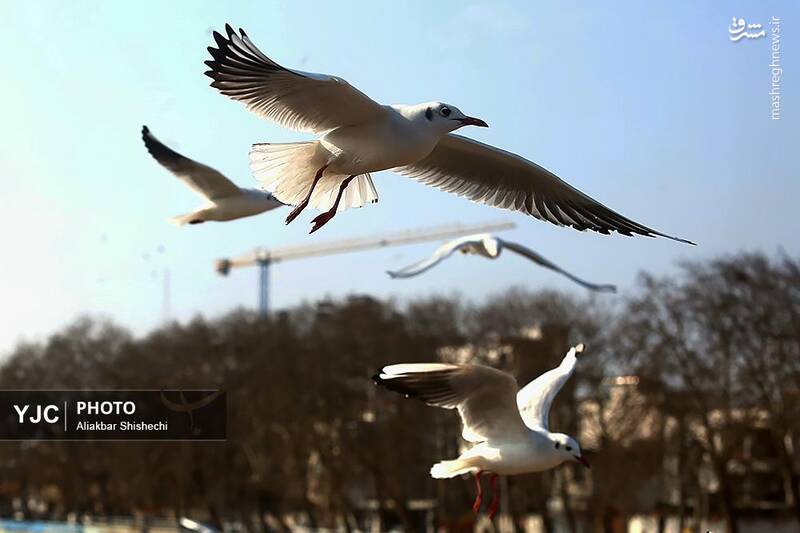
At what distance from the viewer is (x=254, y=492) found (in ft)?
143

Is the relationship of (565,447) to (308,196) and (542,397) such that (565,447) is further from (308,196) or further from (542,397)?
(308,196)

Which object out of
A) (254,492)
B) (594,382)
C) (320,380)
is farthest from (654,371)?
(254,492)

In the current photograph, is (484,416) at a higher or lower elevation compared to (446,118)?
lower

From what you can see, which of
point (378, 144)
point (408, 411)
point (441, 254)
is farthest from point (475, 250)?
point (408, 411)

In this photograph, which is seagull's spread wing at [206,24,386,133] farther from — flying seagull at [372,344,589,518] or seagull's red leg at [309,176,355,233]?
flying seagull at [372,344,589,518]

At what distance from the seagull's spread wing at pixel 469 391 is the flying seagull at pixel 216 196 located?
2039 millimetres

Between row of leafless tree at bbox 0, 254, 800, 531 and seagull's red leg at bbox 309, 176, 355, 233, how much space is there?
26305mm

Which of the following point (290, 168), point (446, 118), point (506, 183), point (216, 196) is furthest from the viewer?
point (216, 196)

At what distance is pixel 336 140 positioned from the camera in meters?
7.39

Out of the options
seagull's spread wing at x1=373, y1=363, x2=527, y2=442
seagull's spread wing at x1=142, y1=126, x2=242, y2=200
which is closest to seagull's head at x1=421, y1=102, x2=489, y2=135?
seagull's spread wing at x1=373, y1=363, x2=527, y2=442

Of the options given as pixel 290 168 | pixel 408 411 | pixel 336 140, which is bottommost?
pixel 408 411

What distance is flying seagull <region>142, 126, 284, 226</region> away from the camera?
33.1 ft

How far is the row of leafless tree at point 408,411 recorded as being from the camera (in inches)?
1314

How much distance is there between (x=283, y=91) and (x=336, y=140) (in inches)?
17.6
